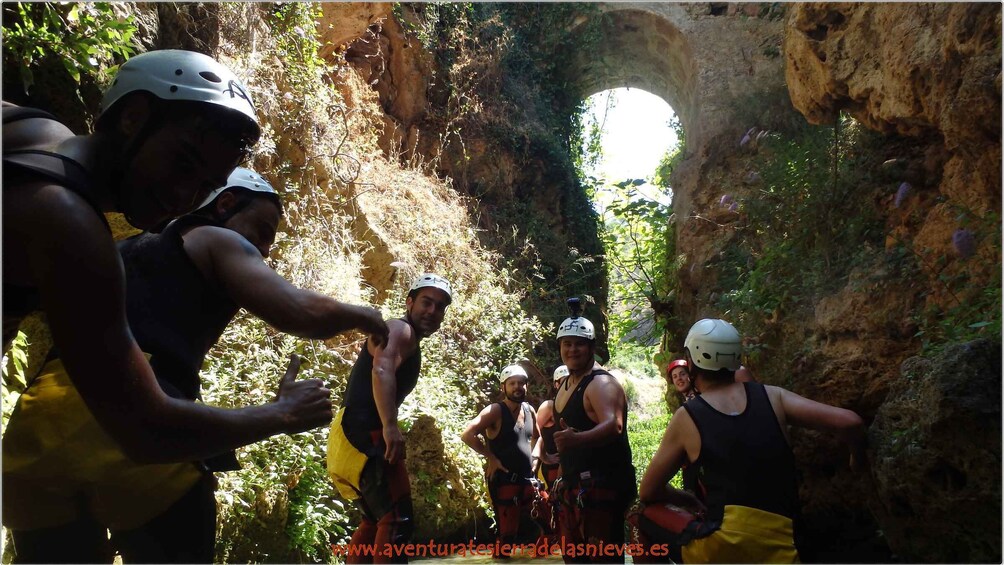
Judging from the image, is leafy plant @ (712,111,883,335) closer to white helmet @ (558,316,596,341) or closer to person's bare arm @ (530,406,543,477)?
white helmet @ (558,316,596,341)

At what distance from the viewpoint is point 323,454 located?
235 inches

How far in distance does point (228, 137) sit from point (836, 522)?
4893mm

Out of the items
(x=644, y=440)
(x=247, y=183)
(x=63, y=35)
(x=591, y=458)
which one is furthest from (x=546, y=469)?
(x=644, y=440)

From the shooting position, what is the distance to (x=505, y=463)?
6.67 metres

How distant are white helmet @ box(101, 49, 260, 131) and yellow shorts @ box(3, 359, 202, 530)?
3.13 feet

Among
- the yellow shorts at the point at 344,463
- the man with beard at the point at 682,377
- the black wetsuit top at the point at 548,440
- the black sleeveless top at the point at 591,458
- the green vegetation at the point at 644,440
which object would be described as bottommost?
the yellow shorts at the point at 344,463

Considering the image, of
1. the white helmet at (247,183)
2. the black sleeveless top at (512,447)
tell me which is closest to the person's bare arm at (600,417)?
the black sleeveless top at (512,447)

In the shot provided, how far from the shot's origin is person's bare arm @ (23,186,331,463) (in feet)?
4.25

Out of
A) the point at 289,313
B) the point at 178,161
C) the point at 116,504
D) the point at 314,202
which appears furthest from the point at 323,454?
the point at 178,161

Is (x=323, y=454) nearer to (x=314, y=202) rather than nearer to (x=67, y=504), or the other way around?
(x=314, y=202)

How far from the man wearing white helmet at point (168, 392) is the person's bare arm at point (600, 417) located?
7.42 ft

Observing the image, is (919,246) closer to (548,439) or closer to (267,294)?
(548,439)

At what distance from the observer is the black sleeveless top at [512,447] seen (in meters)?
6.67

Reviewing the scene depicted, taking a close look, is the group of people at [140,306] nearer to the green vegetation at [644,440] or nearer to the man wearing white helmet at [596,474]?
the man wearing white helmet at [596,474]
